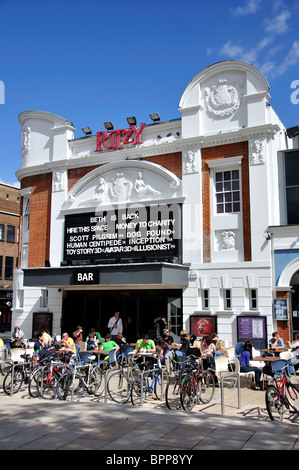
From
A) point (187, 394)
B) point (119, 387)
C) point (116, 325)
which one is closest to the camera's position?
point (187, 394)

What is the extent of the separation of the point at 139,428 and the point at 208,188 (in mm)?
12748

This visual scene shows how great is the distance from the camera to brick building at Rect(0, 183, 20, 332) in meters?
42.3

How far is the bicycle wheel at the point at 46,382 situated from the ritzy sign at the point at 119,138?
489 inches

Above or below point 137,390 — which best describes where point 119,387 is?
below

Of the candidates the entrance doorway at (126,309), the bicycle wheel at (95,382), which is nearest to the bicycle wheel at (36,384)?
the bicycle wheel at (95,382)

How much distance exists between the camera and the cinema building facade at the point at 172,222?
17734mm

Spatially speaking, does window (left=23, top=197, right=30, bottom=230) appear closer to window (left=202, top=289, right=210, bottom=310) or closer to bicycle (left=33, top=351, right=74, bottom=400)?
window (left=202, top=289, right=210, bottom=310)

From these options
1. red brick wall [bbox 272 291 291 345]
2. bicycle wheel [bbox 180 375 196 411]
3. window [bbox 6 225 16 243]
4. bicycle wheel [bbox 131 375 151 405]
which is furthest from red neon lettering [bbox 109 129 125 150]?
window [bbox 6 225 16 243]

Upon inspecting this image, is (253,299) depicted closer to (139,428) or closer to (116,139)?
(116,139)

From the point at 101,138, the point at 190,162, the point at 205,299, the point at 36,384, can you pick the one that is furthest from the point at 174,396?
the point at 101,138

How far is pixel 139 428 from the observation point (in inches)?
309

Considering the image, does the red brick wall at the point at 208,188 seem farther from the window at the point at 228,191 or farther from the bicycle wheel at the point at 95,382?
the bicycle wheel at the point at 95,382

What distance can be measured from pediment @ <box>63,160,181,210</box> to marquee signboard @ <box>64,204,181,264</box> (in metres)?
0.53
